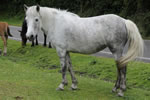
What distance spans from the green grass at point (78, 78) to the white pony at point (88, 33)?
433 mm

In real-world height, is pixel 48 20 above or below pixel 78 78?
above

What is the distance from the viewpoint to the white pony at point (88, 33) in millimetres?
6898

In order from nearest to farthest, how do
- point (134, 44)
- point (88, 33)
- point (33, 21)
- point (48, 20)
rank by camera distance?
point (134, 44) → point (88, 33) → point (33, 21) → point (48, 20)

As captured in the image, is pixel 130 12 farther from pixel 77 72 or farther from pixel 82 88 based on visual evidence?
pixel 82 88

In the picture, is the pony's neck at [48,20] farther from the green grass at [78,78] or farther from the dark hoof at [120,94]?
the dark hoof at [120,94]

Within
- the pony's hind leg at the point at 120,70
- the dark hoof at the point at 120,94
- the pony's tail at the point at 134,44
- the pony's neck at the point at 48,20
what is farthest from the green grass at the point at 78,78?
the pony's neck at the point at 48,20

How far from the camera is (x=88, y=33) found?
705 centimetres

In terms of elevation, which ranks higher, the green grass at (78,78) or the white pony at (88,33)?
the white pony at (88,33)

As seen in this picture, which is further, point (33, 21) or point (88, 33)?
point (33, 21)

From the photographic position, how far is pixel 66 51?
292 inches

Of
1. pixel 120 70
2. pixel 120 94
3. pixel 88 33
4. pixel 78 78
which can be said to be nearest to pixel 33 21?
pixel 88 33

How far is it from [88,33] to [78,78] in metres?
2.45

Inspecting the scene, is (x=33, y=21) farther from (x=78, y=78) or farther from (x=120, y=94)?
(x=120, y=94)

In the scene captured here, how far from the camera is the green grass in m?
6.89
